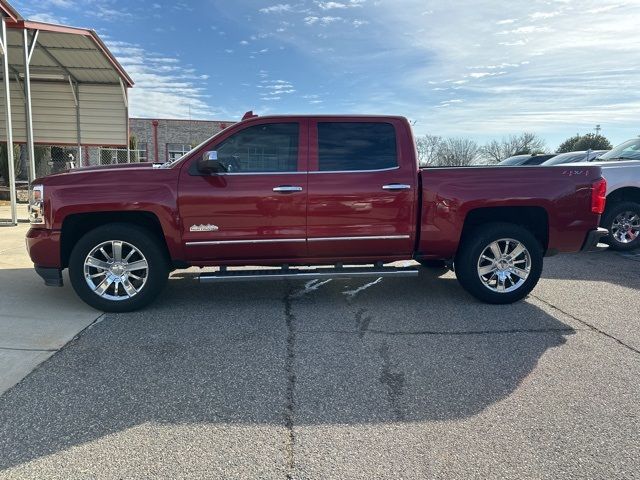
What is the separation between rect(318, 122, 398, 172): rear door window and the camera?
5.05 metres

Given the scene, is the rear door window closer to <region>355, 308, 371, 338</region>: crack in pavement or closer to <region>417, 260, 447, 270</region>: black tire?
<region>355, 308, 371, 338</region>: crack in pavement

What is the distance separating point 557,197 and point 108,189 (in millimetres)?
4751

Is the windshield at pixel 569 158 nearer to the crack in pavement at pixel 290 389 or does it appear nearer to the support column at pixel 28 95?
the crack in pavement at pixel 290 389

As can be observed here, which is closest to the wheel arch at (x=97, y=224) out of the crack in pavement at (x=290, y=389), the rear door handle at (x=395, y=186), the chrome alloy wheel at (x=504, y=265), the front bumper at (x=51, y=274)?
the front bumper at (x=51, y=274)

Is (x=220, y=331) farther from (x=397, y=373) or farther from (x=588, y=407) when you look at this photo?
(x=588, y=407)

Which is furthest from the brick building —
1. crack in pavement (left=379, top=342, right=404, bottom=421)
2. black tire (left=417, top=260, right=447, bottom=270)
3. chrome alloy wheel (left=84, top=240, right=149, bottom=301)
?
crack in pavement (left=379, top=342, right=404, bottom=421)

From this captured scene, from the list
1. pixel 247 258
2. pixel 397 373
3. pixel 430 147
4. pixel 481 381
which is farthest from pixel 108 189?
pixel 430 147

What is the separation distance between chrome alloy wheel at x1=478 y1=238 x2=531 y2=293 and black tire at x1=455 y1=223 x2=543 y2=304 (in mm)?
12

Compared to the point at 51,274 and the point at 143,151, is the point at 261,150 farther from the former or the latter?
the point at 143,151

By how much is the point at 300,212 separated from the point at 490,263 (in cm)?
223

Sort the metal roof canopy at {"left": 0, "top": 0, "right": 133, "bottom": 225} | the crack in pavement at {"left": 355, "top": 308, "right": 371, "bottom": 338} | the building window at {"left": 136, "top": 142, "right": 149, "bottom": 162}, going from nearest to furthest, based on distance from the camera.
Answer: the crack in pavement at {"left": 355, "top": 308, "right": 371, "bottom": 338}
the metal roof canopy at {"left": 0, "top": 0, "right": 133, "bottom": 225}
the building window at {"left": 136, "top": 142, "right": 149, "bottom": 162}

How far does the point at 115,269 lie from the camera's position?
4.91m

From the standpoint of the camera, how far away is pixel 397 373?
3.63 meters

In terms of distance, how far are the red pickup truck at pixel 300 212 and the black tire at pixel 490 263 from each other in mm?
13
